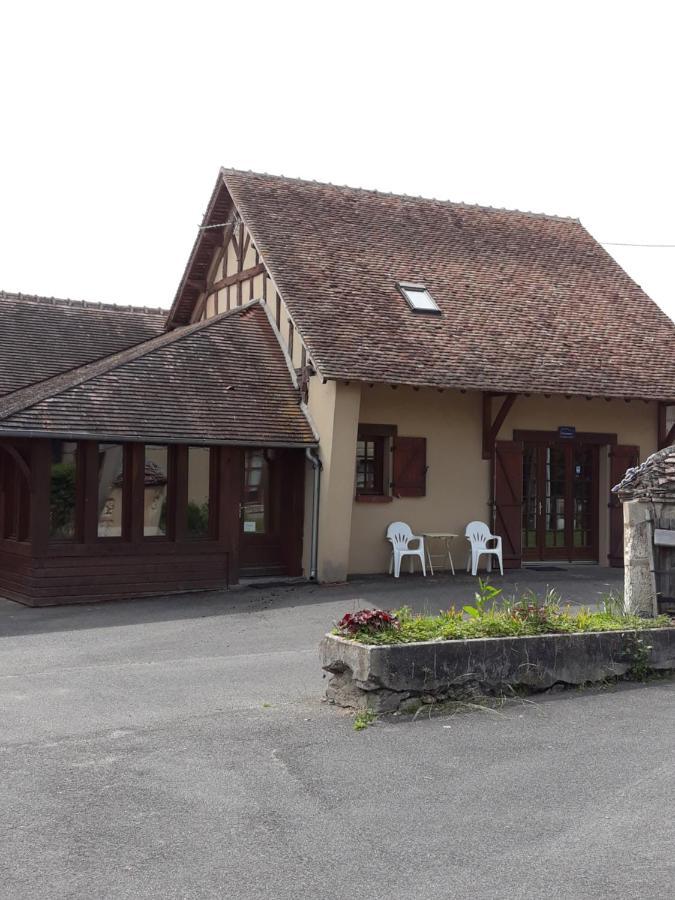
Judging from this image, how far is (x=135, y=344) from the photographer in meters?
21.4

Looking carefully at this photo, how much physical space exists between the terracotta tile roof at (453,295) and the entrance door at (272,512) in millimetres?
2150

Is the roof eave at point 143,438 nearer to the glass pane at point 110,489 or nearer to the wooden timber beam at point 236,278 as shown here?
the glass pane at point 110,489

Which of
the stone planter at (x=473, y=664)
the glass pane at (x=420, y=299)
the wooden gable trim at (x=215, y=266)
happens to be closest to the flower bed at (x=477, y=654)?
the stone planter at (x=473, y=664)

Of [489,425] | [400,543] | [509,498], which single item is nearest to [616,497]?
[509,498]

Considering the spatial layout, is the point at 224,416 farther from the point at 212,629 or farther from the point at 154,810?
the point at 154,810

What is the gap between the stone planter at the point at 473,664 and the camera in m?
8.02

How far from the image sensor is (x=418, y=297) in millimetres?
19000

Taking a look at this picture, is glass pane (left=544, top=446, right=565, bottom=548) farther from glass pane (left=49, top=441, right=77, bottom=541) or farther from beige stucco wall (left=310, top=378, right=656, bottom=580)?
glass pane (left=49, top=441, right=77, bottom=541)

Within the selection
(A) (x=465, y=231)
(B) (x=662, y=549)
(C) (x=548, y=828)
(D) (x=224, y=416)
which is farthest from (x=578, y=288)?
(C) (x=548, y=828)

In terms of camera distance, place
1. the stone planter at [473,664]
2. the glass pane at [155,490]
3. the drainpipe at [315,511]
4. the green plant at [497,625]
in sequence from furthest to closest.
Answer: the drainpipe at [315,511], the glass pane at [155,490], the green plant at [497,625], the stone planter at [473,664]

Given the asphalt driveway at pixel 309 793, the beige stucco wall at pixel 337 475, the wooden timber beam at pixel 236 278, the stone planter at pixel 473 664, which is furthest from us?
the wooden timber beam at pixel 236 278

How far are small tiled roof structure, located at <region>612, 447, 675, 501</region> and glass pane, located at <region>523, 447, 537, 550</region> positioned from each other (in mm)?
8164

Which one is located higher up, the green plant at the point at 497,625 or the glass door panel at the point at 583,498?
the glass door panel at the point at 583,498

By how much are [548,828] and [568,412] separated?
14.3 meters
